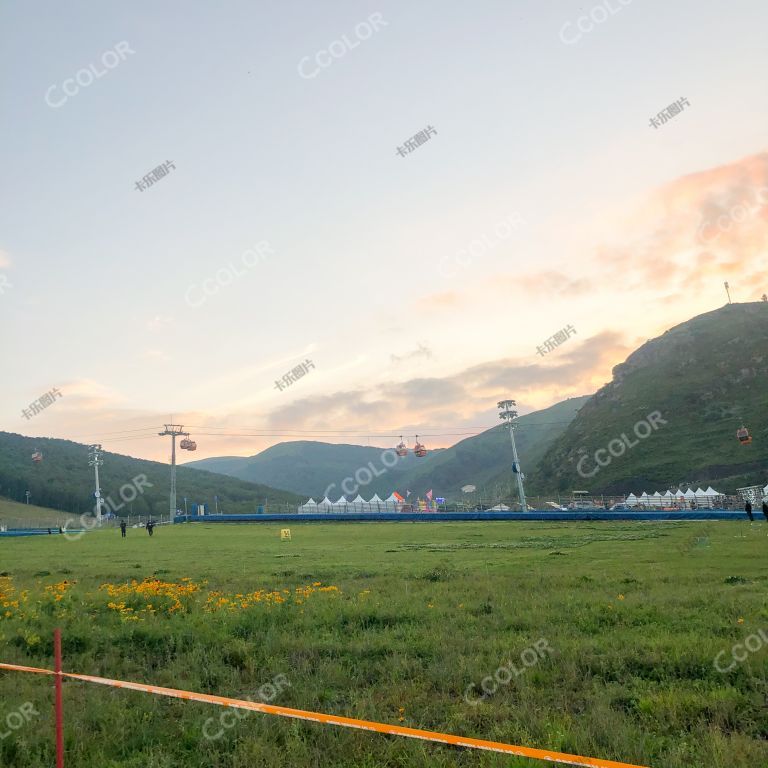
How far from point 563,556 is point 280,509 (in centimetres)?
7624

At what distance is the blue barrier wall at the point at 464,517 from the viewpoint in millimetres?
49438

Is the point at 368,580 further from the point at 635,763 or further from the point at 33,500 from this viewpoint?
the point at 33,500

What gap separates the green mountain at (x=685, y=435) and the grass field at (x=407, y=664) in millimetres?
129870

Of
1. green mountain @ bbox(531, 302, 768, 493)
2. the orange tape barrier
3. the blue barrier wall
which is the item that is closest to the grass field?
the orange tape barrier

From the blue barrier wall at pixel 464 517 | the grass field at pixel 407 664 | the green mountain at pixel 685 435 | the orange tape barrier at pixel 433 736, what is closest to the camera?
the orange tape barrier at pixel 433 736

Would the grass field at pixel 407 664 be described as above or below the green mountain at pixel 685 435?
below

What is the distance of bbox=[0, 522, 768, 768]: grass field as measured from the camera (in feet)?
22.0

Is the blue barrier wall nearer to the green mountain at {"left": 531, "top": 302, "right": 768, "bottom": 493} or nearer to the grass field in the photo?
the grass field

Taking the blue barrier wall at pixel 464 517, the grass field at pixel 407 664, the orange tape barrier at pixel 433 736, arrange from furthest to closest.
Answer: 1. the blue barrier wall at pixel 464 517
2. the grass field at pixel 407 664
3. the orange tape barrier at pixel 433 736

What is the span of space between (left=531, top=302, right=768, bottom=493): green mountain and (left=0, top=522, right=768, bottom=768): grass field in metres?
130

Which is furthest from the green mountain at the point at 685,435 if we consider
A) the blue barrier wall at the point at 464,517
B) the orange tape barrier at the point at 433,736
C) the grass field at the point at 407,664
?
the orange tape barrier at the point at 433,736

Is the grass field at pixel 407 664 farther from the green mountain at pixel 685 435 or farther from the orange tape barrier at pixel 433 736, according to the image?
the green mountain at pixel 685 435

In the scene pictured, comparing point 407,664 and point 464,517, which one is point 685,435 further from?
point 407,664

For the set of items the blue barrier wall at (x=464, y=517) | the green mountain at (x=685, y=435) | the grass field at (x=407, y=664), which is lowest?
the blue barrier wall at (x=464, y=517)
